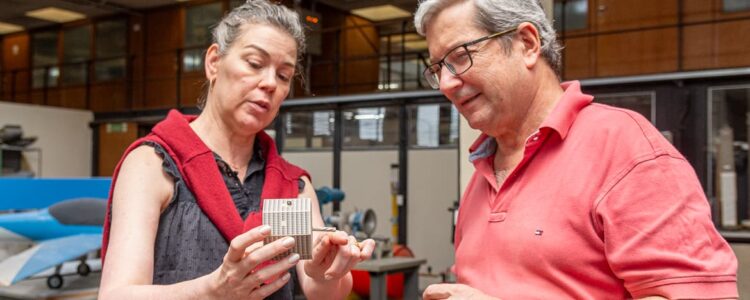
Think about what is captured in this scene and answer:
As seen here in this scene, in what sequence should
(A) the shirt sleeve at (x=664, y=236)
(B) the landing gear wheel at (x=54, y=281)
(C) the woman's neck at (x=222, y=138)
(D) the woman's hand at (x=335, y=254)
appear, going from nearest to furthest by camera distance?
1. (A) the shirt sleeve at (x=664, y=236)
2. (D) the woman's hand at (x=335, y=254)
3. (C) the woman's neck at (x=222, y=138)
4. (B) the landing gear wheel at (x=54, y=281)

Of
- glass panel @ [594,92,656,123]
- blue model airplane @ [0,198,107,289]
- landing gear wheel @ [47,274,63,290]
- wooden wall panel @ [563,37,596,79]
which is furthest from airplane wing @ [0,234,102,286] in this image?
wooden wall panel @ [563,37,596,79]

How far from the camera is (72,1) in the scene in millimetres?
12352

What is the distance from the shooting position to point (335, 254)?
1286mm

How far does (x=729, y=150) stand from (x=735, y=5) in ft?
7.36

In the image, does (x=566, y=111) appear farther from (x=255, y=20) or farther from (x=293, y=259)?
(x=255, y=20)

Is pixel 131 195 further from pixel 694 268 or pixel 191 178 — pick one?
pixel 694 268

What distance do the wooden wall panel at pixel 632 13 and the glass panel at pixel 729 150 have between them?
1.83 m

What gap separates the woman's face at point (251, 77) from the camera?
4.54 ft

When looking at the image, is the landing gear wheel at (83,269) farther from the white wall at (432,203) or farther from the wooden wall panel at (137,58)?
the wooden wall panel at (137,58)

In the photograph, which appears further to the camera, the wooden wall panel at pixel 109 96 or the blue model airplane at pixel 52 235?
the wooden wall panel at pixel 109 96

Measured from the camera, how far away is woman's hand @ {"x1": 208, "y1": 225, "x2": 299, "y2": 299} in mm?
976

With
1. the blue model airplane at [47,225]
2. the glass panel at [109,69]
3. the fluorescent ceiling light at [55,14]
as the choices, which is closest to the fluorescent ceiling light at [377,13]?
the glass panel at [109,69]

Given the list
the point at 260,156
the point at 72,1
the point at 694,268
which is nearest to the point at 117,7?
the point at 72,1

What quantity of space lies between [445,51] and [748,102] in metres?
6.69
